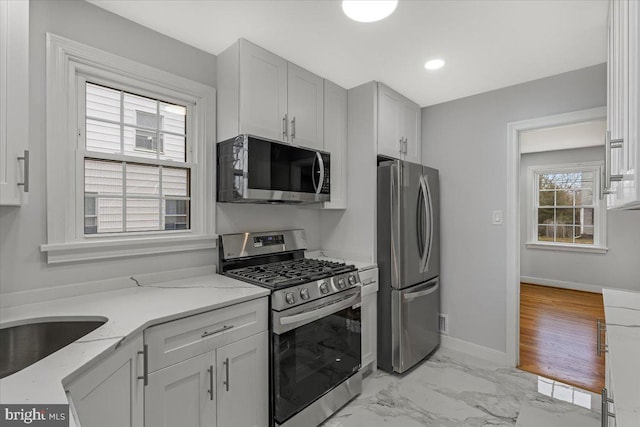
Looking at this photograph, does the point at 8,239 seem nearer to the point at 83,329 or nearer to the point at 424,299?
the point at 83,329

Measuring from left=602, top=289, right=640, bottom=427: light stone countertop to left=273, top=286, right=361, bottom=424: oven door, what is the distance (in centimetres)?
135

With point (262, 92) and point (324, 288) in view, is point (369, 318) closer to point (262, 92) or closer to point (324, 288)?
point (324, 288)

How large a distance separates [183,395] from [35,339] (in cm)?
68

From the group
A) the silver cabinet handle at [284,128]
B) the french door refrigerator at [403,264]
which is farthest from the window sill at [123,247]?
the french door refrigerator at [403,264]

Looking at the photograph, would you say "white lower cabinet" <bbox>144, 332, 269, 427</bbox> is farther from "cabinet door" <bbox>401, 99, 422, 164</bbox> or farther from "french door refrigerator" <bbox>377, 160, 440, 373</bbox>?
"cabinet door" <bbox>401, 99, 422, 164</bbox>

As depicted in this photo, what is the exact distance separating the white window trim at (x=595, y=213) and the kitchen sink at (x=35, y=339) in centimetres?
602

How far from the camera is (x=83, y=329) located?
4.55 ft

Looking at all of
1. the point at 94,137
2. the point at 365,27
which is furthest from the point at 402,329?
the point at 94,137

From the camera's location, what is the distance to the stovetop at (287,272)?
6.20 feet

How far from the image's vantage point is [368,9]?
1.71 meters

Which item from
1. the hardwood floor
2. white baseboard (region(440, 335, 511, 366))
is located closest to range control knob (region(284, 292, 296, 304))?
white baseboard (region(440, 335, 511, 366))

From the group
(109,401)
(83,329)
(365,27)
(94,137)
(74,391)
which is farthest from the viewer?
(365,27)

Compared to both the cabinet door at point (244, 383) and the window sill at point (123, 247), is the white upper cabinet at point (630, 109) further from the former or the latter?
the window sill at point (123, 247)

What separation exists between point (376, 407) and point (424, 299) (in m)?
1.03
